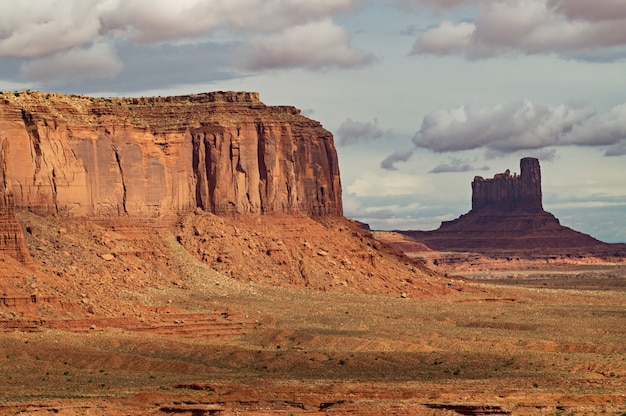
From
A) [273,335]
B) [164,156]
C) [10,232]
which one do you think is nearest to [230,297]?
[273,335]

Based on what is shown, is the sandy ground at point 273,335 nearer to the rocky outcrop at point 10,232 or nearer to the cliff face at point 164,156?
the rocky outcrop at point 10,232

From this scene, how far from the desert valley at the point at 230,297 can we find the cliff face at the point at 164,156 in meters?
0.16

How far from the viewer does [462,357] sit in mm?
89375

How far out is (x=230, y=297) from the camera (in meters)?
113

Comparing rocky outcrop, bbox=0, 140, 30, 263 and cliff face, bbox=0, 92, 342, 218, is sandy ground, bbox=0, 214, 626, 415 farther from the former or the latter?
cliff face, bbox=0, 92, 342, 218

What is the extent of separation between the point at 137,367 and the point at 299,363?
8726mm

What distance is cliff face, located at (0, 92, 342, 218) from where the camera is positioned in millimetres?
113938

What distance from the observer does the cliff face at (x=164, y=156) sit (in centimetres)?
11394

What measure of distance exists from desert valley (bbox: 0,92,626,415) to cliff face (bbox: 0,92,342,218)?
16 cm

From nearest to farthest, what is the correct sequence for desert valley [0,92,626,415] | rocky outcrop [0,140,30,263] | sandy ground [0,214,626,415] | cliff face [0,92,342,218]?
1. sandy ground [0,214,626,415]
2. desert valley [0,92,626,415]
3. rocky outcrop [0,140,30,263]
4. cliff face [0,92,342,218]

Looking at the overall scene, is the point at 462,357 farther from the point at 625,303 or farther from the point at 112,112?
the point at 625,303

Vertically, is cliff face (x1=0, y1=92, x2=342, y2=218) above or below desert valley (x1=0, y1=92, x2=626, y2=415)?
above

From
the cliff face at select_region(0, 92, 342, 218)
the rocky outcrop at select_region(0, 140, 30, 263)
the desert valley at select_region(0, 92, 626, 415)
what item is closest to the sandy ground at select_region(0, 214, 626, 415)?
the desert valley at select_region(0, 92, 626, 415)

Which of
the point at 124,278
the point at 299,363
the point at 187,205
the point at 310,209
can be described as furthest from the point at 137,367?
the point at 310,209
